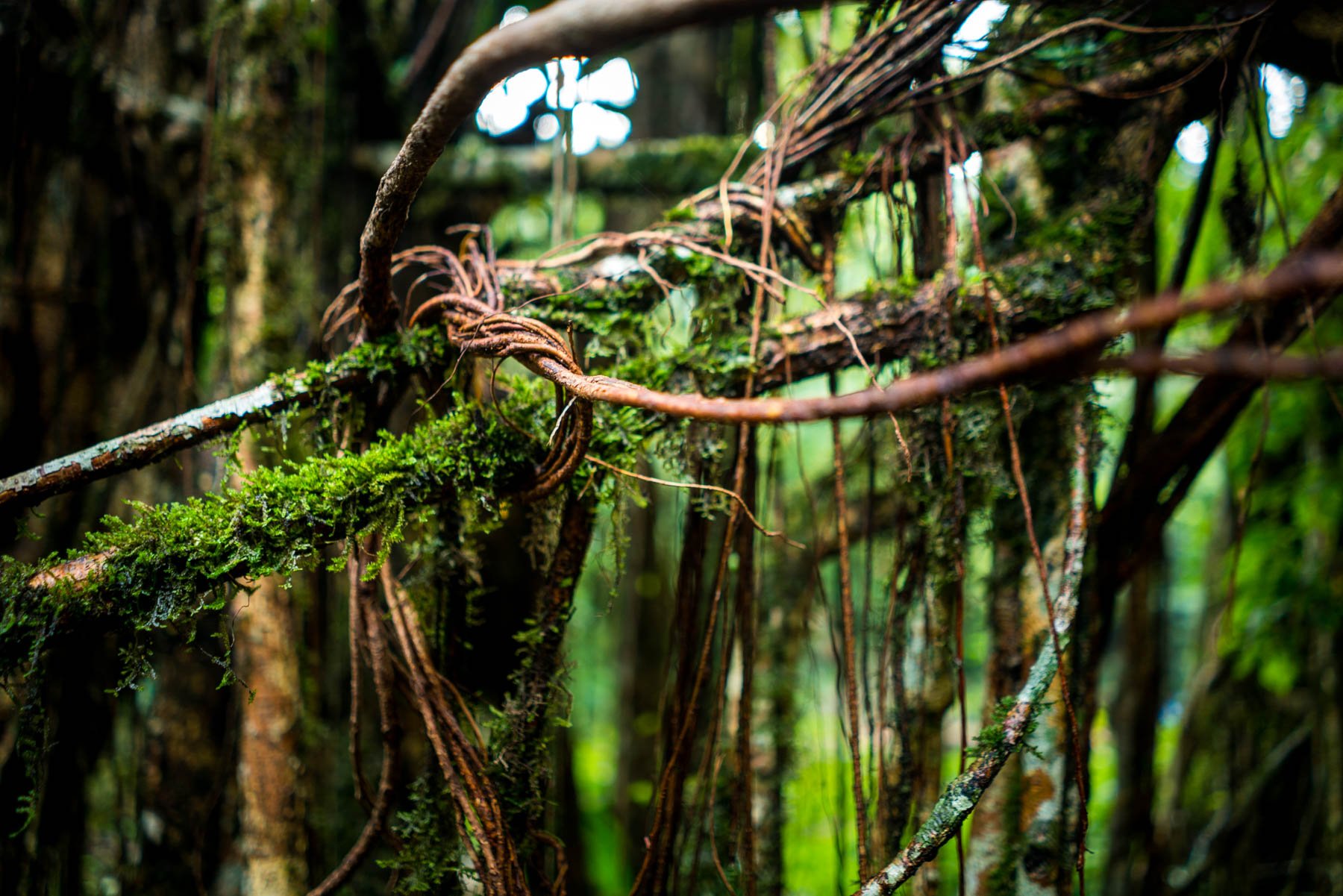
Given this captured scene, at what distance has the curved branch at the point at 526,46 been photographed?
764mm

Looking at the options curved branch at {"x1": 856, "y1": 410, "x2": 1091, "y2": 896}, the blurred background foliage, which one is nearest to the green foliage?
the blurred background foliage

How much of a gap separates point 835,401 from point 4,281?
288cm

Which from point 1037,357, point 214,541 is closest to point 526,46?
point 1037,357

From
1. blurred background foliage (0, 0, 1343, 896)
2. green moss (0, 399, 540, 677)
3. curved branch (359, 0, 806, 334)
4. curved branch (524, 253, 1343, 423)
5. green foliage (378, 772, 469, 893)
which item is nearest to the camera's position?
curved branch (524, 253, 1343, 423)

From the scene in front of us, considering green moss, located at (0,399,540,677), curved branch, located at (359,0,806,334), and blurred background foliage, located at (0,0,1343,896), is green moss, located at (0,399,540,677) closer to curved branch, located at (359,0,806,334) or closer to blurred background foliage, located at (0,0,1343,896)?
blurred background foliage, located at (0,0,1343,896)

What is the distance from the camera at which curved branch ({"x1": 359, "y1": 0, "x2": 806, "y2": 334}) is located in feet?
2.51

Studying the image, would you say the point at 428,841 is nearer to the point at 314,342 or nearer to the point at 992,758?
the point at 992,758

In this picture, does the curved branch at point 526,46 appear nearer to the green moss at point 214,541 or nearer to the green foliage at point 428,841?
the green moss at point 214,541

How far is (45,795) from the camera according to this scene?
1.91 m

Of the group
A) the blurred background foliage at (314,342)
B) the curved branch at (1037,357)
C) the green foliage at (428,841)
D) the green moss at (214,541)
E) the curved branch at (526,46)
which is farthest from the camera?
the blurred background foliage at (314,342)

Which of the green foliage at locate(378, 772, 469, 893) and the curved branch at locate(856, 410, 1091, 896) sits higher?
the curved branch at locate(856, 410, 1091, 896)

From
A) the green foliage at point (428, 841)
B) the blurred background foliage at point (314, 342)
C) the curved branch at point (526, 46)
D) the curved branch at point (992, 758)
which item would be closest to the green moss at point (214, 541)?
the blurred background foliage at point (314, 342)

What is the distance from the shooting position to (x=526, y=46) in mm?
803

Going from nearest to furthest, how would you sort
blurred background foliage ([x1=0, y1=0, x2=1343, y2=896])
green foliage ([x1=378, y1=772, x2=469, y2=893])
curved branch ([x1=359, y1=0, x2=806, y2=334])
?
curved branch ([x1=359, y1=0, x2=806, y2=334])
green foliage ([x1=378, y1=772, x2=469, y2=893])
blurred background foliage ([x1=0, y1=0, x2=1343, y2=896])
